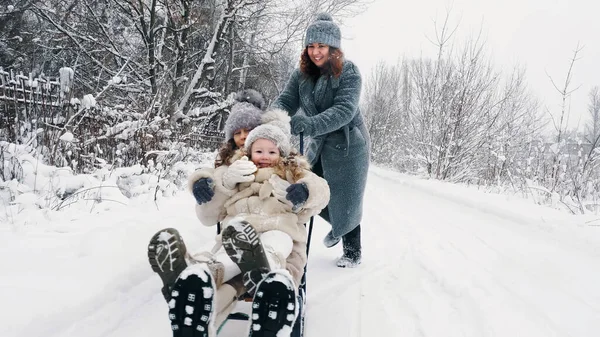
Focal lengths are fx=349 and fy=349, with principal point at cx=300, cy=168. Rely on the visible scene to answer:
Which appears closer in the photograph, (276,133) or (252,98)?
(276,133)

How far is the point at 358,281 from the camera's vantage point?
8.03 feet

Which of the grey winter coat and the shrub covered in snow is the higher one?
the grey winter coat

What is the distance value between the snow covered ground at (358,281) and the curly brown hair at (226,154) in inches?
30.1

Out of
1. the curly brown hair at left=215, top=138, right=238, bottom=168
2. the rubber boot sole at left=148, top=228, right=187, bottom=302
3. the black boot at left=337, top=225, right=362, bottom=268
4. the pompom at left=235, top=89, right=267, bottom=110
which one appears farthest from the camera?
the black boot at left=337, top=225, right=362, bottom=268

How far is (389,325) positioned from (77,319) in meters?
1.50

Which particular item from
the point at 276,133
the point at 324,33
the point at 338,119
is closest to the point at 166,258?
the point at 276,133

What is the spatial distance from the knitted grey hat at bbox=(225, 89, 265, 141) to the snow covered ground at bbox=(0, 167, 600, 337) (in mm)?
999

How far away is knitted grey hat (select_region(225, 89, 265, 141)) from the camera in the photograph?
2.41 meters

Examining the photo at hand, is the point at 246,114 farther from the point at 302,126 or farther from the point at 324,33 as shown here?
the point at 324,33

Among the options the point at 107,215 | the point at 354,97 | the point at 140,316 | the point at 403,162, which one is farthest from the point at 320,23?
the point at 403,162

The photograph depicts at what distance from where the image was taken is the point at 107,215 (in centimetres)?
292

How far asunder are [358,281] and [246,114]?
1.40 m

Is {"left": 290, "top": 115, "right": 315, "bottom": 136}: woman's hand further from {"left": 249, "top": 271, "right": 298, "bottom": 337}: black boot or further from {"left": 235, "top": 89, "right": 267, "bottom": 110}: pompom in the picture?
{"left": 249, "top": 271, "right": 298, "bottom": 337}: black boot

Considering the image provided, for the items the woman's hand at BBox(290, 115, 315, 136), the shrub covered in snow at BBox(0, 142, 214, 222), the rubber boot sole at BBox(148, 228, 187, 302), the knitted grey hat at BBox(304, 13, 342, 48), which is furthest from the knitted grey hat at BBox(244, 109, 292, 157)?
the shrub covered in snow at BBox(0, 142, 214, 222)
